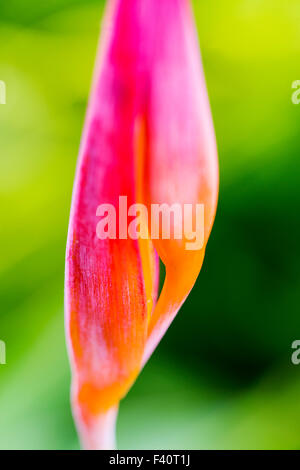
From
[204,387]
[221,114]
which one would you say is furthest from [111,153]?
[204,387]

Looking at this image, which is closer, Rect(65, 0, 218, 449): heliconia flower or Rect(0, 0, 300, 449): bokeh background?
Rect(65, 0, 218, 449): heliconia flower

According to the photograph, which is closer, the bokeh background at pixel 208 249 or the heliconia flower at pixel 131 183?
the heliconia flower at pixel 131 183

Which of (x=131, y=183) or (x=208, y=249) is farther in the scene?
(x=208, y=249)
